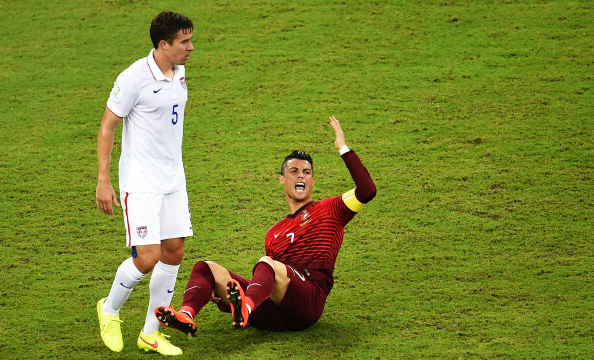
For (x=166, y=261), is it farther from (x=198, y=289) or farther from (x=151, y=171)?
(x=151, y=171)

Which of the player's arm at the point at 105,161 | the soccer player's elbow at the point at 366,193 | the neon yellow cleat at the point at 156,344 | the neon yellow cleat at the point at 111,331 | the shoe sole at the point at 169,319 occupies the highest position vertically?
the player's arm at the point at 105,161

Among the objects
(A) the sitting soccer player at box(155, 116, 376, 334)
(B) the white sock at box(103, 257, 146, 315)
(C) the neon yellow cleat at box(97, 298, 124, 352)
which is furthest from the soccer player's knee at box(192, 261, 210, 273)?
(C) the neon yellow cleat at box(97, 298, 124, 352)

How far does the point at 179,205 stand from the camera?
532 cm

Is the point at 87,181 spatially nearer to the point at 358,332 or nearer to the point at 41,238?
the point at 41,238

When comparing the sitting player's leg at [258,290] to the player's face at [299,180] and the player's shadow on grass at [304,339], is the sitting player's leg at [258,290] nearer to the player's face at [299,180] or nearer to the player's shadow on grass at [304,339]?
the player's shadow on grass at [304,339]

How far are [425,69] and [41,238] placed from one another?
5.21 metres

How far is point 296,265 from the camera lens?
5.59m

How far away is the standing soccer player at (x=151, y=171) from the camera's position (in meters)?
5.11

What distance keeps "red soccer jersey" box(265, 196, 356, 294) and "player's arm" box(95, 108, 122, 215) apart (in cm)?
121

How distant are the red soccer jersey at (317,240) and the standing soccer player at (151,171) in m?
0.73

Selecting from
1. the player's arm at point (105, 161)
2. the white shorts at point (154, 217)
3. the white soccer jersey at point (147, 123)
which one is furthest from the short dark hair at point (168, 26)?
the white shorts at point (154, 217)

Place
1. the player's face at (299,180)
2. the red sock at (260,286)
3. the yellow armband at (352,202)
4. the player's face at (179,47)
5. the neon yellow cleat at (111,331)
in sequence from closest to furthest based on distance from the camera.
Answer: the red sock at (260,286) → the player's face at (179,47) → the neon yellow cleat at (111,331) → the yellow armband at (352,202) → the player's face at (299,180)

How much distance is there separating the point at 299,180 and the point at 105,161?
1.37 m

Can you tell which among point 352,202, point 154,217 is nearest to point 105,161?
point 154,217
